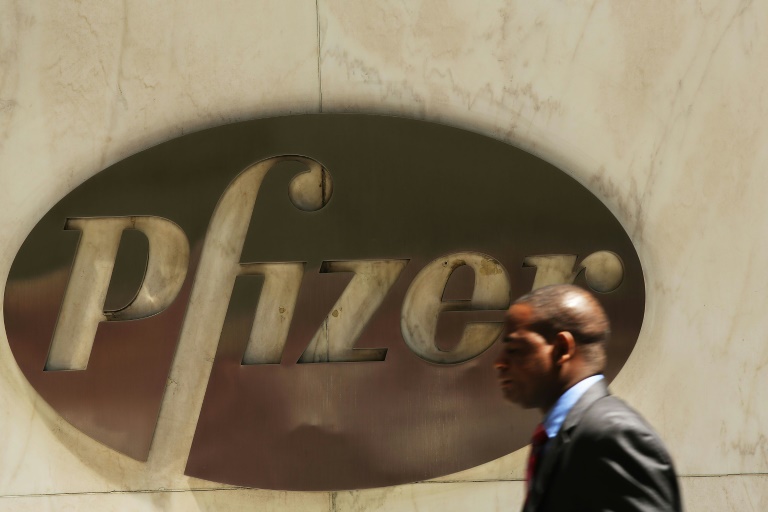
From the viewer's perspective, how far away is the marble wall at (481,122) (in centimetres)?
402

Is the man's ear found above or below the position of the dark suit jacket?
above

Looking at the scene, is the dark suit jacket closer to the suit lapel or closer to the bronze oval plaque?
the suit lapel

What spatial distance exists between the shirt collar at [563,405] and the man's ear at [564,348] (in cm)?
5

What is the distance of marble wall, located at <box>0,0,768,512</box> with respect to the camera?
13.2ft

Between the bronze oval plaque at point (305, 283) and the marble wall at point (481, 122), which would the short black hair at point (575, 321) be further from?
the marble wall at point (481, 122)

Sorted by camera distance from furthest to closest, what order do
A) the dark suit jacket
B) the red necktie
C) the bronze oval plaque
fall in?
the bronze oval plaque
the red necktie
the dark suit jacket

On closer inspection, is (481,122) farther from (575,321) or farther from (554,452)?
(554,452)

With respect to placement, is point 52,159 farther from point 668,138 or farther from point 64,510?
point 668,138

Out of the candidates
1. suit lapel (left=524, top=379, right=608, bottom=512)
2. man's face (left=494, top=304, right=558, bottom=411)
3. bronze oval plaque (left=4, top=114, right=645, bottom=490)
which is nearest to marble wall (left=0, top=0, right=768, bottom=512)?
bronze oval plaque (left=4, top=114, right=645, bottom=490)

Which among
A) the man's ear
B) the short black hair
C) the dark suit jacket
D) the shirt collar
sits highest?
the short black hair

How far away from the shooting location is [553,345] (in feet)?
6.95

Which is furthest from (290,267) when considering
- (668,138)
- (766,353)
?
(766,353)

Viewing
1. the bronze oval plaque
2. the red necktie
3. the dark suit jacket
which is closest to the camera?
the dark suit jacket

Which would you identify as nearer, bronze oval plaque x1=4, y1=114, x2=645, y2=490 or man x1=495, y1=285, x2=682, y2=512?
man x1=495, y1=285, x2=682, y2=512
